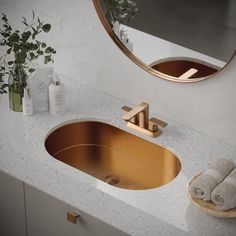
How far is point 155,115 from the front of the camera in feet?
10.4

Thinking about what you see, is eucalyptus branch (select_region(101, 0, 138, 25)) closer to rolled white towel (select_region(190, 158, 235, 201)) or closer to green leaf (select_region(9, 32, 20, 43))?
green leaf (select_region(9, 32, 20, 43))

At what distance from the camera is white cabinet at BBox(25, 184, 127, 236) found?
2.70 metres

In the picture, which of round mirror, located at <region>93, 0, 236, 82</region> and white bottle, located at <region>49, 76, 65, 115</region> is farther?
white bottle, located at <region>49, 76, 65, 115</region>

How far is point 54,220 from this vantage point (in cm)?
288

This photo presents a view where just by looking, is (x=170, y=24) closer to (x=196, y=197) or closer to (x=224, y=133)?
(x=224, y=133)

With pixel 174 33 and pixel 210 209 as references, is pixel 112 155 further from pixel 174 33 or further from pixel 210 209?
pixel 210 209

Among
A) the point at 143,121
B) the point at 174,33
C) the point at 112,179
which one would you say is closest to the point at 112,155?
the point at 112,179

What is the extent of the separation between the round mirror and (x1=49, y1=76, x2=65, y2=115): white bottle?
33 centimetres

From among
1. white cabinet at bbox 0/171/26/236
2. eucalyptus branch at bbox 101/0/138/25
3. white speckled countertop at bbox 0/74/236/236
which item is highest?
eucalyptus branch at bbox 101/0/138/25

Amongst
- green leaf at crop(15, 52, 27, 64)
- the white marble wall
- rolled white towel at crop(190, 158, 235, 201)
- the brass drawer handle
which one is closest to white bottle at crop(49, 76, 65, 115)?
green leaf at crop(15, 52, 27, 64)

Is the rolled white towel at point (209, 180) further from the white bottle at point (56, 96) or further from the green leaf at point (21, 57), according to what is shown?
the green leaf at point (21, 57)

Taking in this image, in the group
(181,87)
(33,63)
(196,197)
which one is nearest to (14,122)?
(33,63)

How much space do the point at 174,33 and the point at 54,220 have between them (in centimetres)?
93

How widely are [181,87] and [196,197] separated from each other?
24.3 inches
